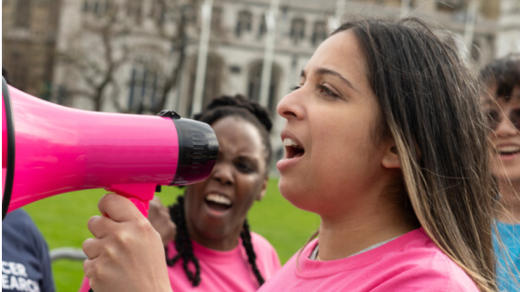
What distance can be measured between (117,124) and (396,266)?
685mm

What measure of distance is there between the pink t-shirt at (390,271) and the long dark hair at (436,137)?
7cm

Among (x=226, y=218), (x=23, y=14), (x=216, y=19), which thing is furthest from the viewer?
(x=23, y=14)

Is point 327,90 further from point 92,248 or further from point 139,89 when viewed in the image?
point 139,89

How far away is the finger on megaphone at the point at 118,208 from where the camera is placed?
1.52 meters

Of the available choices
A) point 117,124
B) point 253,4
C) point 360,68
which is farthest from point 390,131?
point 253,4

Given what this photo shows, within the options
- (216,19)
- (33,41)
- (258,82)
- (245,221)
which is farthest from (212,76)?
(245,221)

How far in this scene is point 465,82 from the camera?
1.75 meters

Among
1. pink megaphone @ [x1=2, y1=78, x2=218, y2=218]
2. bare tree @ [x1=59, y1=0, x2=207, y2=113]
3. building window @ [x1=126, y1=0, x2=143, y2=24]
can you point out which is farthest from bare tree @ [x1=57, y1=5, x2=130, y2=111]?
pink megaphone @ [x1=2, y1=78, x2=218, y2=218]

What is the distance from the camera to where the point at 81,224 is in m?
11.1

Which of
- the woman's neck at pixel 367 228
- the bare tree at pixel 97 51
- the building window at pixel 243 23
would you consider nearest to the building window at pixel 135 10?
the bare tree at pixel 97 51

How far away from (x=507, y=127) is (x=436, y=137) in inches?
48.7

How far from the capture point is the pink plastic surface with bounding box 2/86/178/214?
4.30 feet

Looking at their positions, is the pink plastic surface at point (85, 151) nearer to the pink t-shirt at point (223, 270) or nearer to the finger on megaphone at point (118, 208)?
the finger on megaphone at point (118, 208)

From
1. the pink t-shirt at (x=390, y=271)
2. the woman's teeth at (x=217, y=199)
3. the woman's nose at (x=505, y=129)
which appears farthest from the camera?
the woman's teeth at (x=217, y=199)
